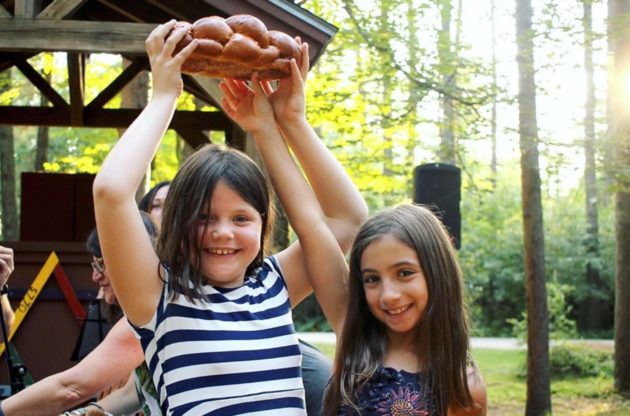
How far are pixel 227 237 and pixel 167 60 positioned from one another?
442 millimetres

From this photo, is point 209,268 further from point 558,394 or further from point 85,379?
point 558,394

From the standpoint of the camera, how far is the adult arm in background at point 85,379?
246 centimetres

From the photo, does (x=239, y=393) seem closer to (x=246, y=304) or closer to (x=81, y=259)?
(x=246, y=304)

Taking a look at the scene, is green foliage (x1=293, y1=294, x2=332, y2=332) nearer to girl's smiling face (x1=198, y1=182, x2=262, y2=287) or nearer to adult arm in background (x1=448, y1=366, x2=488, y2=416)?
adult arm in background (x1=448, y1=366, x2=488, y2=416)

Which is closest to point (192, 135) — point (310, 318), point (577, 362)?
point (577, 362)

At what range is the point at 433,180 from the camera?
905cm

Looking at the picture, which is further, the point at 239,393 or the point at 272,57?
the point at 272,57

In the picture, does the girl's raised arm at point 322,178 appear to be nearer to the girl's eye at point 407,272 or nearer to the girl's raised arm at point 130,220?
the girl's eye at point 407,272

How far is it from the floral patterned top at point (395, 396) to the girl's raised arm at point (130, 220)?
0.55m

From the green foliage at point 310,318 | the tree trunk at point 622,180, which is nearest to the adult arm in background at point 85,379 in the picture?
the tree trunk at point 622,180

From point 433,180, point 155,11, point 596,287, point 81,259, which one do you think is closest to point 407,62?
point 433,180

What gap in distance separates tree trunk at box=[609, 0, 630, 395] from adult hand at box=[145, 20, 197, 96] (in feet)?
24.6

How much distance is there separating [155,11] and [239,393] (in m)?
5.84

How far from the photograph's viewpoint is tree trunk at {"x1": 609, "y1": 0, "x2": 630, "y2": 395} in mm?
9922
